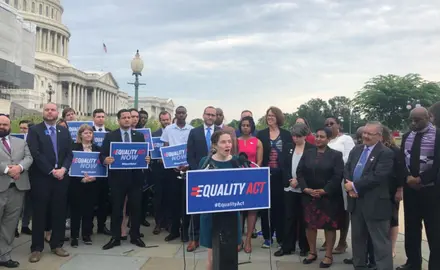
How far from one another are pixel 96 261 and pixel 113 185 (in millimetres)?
1295

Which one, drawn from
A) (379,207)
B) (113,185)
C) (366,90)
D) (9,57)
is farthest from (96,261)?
(9,57)

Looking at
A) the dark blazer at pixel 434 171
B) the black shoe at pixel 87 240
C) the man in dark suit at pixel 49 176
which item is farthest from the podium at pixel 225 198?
the black shoe at pixel 87 240

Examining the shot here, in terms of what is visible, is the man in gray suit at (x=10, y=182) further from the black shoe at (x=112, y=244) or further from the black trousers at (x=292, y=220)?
the black trousers at (x=292, y=220)

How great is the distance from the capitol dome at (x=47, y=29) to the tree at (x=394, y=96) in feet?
259

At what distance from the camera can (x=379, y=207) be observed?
5.29 metres

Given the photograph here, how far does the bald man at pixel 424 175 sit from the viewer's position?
211 inches

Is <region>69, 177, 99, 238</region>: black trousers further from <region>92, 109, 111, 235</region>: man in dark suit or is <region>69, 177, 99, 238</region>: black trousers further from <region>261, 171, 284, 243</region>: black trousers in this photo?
<region>261, 171, 284, 243</region>: black trousers

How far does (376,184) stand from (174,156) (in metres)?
3.59

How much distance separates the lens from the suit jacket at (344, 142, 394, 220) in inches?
208

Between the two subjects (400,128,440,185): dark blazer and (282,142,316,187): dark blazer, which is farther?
(282,142,316,187): dark blazer

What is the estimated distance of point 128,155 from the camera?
686cm

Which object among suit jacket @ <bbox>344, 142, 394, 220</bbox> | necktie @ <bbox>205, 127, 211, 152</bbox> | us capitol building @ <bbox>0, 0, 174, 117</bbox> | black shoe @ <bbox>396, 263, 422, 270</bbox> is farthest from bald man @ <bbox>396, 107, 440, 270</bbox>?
us capitol building @ <bbox>0, 0, 174, 117</bbox>

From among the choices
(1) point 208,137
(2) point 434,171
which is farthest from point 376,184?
(1) point 208,137

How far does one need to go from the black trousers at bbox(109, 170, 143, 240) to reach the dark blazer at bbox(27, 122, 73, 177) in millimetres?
870
